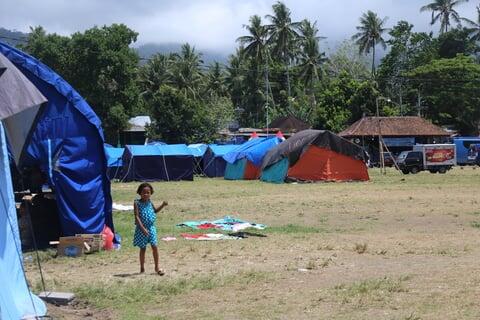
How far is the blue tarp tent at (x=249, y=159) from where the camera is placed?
42.5 metres

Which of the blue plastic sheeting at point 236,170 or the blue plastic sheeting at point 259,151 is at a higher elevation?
the blue plastic sheeting at point 259,151

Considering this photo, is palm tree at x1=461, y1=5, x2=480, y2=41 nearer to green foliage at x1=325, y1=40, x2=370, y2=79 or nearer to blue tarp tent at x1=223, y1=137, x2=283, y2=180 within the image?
green foliage at x1=325, y1=40, x2=370, y2=79

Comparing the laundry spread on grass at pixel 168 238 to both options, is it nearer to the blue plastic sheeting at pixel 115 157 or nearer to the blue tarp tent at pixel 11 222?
the blue tarp tent at pixel 11 222

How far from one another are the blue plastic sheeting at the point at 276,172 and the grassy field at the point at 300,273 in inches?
692

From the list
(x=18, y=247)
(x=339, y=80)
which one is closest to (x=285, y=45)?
(x=339, y=80)

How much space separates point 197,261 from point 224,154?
37.1 m

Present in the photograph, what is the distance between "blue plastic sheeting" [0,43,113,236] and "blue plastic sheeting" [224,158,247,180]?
2949 cm

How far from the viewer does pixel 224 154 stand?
159ft

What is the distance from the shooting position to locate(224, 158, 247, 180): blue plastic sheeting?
43.2 metres

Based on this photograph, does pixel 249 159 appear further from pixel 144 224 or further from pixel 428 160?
pixel 144 224

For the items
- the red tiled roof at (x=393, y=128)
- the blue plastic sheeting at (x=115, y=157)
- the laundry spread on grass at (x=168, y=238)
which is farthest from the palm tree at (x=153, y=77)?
the laundry spread on grass at (x=168, y=238)

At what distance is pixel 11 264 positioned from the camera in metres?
7.30

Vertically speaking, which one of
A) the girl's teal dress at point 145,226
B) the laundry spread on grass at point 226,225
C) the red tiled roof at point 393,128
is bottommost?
the laundry spread on grass at point 226,225

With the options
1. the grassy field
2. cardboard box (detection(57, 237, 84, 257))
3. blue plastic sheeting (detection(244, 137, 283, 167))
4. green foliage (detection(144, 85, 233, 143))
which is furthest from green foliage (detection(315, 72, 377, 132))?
cardboard box (detection(57, 237, 84, 257))
